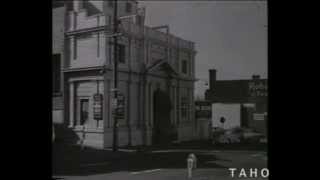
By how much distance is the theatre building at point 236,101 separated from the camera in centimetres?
257

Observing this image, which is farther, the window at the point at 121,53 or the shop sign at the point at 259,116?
the window at the point at 121,53

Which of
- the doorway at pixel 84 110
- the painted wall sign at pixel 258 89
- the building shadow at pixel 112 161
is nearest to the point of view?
the painted wall sign at pixel 258 89

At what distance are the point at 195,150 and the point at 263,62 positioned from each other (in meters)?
0.74

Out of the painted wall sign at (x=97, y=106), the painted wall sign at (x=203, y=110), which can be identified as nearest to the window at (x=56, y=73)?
the painted wall sign at (x=97, y=106)

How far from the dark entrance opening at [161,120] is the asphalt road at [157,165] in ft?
0.34

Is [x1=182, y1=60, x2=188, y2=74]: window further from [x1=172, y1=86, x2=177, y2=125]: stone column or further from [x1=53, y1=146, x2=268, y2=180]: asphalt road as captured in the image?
[x1=53, y1=146, x2=268, y2=180]: asphalt road

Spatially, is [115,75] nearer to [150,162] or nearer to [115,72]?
[115,72]

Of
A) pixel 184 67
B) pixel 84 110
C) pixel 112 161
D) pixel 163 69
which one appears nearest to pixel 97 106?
pixel 84 110

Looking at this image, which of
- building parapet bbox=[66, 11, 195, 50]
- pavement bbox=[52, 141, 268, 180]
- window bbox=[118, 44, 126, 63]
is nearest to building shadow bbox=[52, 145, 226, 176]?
pavement bbox=[52, 141, 268, 180]

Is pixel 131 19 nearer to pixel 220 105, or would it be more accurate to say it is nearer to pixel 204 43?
pixel 204 43

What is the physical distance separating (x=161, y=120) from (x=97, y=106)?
47 cm

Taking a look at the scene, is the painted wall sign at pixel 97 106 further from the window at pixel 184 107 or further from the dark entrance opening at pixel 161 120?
the window at pixel 184 107
